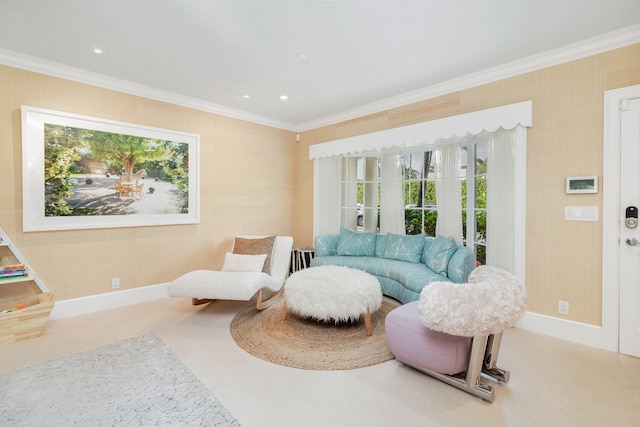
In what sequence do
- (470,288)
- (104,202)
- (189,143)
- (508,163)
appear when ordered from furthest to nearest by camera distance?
(189,143) < (104,202) < (508,163) < (470,288)

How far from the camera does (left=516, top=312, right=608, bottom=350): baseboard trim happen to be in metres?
2.48

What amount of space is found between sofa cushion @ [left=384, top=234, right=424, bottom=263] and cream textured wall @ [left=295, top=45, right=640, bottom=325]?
1148 mm

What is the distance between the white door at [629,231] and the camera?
2.32m

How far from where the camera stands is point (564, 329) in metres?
2.62

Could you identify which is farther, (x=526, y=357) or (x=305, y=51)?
(x=305, y=51)

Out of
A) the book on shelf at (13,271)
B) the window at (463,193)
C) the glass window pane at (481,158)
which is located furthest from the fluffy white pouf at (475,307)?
the book on shelf at (13,271)

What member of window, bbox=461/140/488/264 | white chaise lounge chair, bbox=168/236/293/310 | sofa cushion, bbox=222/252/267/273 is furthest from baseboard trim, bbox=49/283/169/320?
window, bbox=461/140/488/264

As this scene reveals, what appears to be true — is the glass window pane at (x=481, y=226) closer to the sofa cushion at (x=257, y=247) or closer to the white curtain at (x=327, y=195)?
the white curtain at (x=327, y=195)

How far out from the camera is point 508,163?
292 centimetres

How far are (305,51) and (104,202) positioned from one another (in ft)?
8.93

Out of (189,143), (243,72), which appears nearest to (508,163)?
(243,72)

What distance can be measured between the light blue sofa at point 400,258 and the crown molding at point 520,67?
1727 millimetres

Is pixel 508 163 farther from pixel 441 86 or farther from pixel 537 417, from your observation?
pixel 537 417

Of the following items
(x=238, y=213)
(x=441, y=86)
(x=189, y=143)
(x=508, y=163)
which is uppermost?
(x=441, y=86)
